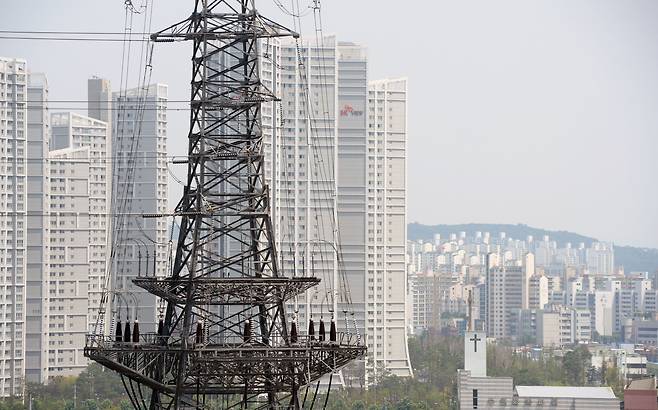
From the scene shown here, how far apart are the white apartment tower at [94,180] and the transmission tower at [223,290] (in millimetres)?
59690

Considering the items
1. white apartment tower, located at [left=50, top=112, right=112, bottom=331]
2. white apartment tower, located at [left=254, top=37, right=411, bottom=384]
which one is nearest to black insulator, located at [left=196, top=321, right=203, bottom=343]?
white apartment tower, located at [left=50, top=112, right=112, bottom=331]

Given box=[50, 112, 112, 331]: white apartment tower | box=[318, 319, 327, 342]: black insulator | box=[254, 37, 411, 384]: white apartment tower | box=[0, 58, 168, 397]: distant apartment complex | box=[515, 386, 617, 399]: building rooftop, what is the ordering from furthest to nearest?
box=[254, 37, 411, 384]: white apartment tower, box=[50, 112, 112, 331]: white apartment tower, box=[0, 58, 168, 397]: distant apartment complex, box=[515, 386, 617, 399]: building rooftop, box=[318, 319, 327, 342]: black insulator

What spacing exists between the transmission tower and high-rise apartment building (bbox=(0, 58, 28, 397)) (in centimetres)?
5923

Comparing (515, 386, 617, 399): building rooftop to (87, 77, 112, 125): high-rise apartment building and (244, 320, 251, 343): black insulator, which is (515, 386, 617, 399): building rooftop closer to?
(87, 77, 112, 125): high-rise apartment building

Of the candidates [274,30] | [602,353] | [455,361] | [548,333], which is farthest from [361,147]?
[274,30]

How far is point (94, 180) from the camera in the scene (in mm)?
92812

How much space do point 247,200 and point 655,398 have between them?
40.7 metres

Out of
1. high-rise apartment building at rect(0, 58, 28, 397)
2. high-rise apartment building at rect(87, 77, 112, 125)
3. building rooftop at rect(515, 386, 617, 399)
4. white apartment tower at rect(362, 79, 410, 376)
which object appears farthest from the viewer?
high-rise apartment building at rect(87, 77, 112, 125)

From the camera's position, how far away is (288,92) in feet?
264

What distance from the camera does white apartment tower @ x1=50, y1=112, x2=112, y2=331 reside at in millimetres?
89062

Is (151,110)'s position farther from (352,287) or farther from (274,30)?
(274,30)

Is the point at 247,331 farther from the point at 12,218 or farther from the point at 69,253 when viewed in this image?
the point at 69,253

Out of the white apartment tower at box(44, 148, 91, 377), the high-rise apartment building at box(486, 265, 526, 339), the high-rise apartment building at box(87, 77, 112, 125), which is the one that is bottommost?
the high-rise apartment building at box(486, 265, 526, 339)

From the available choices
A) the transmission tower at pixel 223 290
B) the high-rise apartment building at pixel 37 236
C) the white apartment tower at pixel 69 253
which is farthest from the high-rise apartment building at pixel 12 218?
the transmission tower at pixel 223 290
